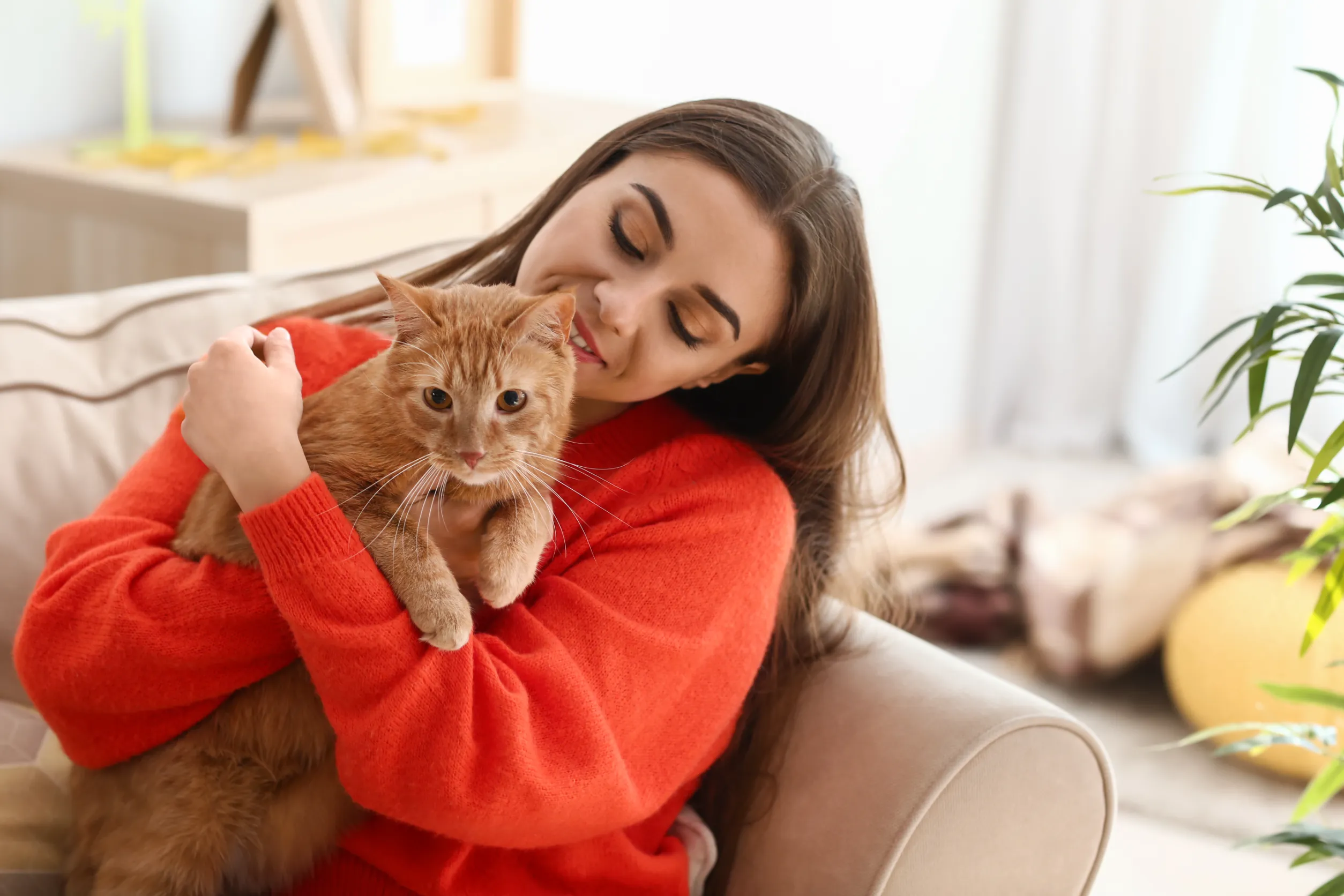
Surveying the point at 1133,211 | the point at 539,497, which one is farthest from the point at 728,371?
the point at 1133,211

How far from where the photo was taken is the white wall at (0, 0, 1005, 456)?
3576 millimetres

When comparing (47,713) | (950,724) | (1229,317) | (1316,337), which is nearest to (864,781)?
(950,724)

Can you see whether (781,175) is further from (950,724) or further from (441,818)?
(441,818)

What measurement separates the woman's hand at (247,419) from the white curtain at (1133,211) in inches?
129

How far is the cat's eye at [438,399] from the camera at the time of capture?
3.70 feet

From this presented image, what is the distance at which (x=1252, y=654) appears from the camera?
2518 mm

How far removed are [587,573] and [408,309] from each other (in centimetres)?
32

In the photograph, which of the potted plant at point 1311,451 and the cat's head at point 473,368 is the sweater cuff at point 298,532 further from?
the potted plant at point 1311,451

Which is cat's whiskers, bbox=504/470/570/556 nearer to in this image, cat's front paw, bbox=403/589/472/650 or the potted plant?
cat's front paw, bbox=403/589/472/650

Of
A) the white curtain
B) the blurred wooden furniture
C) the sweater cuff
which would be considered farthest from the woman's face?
the white curtain

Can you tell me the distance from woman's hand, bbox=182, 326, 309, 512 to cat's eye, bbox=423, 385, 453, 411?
0.13m

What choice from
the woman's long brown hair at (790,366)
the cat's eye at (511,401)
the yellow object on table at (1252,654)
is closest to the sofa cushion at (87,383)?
the woman's long brown hair at (790,366)

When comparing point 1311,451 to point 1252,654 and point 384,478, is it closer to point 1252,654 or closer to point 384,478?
point 384,478

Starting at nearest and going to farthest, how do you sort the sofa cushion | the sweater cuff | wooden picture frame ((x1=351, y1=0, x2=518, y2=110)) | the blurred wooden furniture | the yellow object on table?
the sweater cuff < the sofa cushion < the blurred wooden furniture < the yellow object on table < wooden picture frame ((x1=351, y1=0, x2=518, y2=110))
